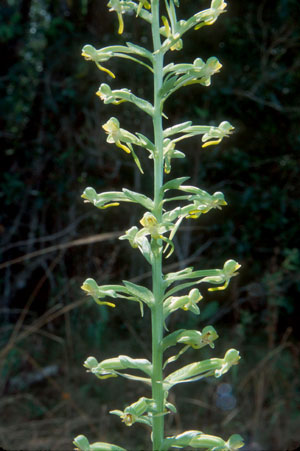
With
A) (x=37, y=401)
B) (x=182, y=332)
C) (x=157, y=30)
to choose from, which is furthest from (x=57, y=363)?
(x=157, y=30)

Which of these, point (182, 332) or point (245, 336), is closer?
point (182, 332)

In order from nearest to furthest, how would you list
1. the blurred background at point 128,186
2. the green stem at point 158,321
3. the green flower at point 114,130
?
the green stem at point 158,321
the green flower at point 114,130
the blurred background at point 128,186

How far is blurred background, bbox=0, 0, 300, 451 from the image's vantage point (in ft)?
17.1

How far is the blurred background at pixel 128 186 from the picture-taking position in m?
5.22

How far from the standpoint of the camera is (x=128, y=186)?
19.0 ft

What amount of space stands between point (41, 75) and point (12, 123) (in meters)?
0.59

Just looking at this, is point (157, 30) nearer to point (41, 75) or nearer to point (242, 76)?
point (242, 76)

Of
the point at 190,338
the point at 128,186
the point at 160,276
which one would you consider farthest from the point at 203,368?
the point at 128,186

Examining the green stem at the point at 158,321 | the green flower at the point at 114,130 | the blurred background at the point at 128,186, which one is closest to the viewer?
the green stem at the point at 158,321

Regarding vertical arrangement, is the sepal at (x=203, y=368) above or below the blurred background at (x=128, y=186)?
below

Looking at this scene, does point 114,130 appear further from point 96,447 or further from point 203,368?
point 96,447

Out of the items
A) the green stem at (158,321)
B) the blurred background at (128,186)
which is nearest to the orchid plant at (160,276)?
the green stem at (158,321)

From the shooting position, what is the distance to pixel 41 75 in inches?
224

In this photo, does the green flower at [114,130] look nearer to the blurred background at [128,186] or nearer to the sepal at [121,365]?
the sepal at [121,365]
